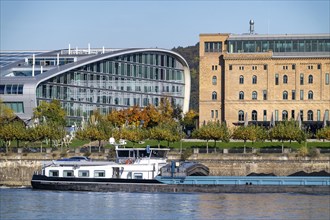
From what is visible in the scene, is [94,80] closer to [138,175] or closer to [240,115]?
[240,115]

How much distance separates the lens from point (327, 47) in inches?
5408

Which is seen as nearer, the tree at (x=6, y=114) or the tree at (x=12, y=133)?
the tree at (x=12, y=133)

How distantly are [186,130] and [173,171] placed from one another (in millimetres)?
68120

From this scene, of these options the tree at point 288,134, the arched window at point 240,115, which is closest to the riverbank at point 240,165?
the tree at point 288,134

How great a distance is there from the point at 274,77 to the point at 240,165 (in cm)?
4044

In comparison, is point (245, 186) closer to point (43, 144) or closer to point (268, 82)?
point (43, 144)

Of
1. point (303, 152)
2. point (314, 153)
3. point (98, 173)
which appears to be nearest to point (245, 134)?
point (303, 152)

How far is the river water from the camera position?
222 feet

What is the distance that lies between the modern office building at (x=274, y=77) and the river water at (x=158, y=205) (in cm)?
5770

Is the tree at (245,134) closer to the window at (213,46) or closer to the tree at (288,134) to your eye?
the tree at (288,134)

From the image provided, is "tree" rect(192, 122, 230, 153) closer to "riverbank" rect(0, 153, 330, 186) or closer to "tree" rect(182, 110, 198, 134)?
"riverbank" rect(0, 153, 330, 186)

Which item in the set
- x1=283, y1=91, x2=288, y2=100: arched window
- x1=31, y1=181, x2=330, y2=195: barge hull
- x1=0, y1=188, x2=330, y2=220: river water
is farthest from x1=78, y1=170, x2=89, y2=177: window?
x1=283, y1=91, x2=288, y2=100: arched window

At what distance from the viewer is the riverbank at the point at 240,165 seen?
9769 cm

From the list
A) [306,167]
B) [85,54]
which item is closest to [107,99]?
[85,54]
